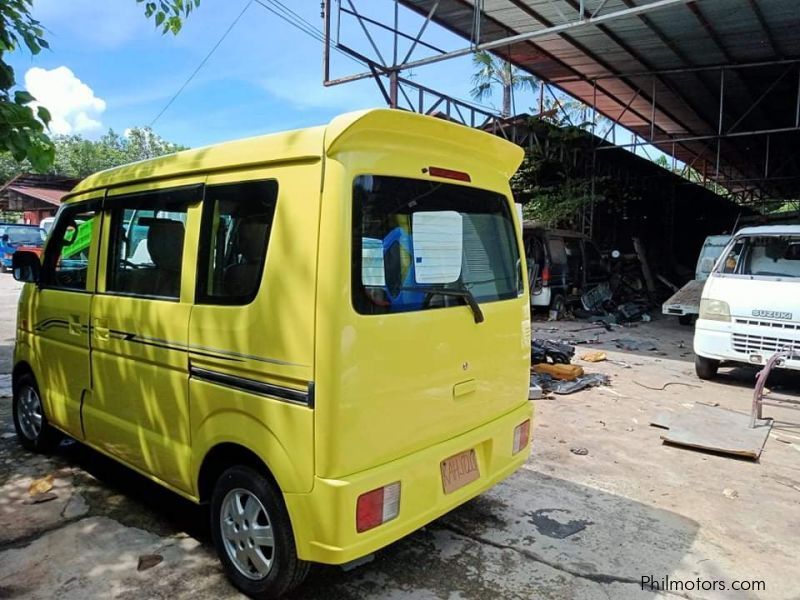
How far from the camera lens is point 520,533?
10.8 ft

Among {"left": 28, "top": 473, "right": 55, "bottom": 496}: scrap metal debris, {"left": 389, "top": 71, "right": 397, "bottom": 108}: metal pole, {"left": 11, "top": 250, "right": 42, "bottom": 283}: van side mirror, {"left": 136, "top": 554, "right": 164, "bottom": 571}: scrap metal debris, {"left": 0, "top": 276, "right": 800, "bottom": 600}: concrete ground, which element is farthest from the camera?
{"left": 389, "top": 71, "right": 397, "bottom": 108}: metal pole

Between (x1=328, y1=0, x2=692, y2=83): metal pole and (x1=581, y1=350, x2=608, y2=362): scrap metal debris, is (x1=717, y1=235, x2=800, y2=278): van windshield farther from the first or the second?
(x1=328, y1=0, x2=692, y2=83): metal pole

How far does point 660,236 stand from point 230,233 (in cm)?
2320

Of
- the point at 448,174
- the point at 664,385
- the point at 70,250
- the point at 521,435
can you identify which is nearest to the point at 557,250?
the point at 664,385

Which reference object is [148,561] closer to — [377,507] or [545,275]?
[377,507]

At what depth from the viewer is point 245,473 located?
2545 mm

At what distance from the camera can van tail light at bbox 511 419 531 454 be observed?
3.20m

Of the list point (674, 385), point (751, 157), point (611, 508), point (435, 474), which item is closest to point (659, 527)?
point (611, 508)

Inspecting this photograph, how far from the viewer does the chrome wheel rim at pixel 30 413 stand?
4.26m

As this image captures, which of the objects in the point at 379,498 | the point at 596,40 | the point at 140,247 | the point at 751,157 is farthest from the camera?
the point at 751,157

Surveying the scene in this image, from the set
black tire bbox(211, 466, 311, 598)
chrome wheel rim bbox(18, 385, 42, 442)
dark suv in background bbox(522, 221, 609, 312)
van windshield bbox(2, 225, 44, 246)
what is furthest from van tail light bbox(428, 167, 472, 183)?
van windshield bbox(2, 225, 44, 246)

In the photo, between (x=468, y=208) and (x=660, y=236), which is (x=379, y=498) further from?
(x=660, y=236)

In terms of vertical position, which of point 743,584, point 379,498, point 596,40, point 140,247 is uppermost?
point 596,40

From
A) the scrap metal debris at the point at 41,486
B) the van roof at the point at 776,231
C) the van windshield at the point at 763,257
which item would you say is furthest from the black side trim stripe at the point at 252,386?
the van roof at the point at 776,231
